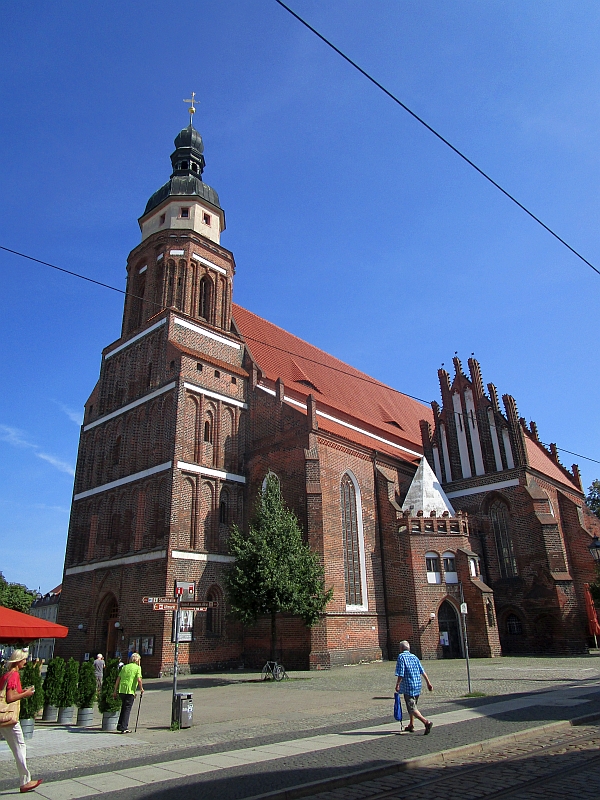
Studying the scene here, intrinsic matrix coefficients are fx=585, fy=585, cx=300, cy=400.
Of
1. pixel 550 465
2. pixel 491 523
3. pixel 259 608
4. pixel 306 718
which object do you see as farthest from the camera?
pixel 550 465

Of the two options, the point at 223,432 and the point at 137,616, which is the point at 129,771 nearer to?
the point at 137,616

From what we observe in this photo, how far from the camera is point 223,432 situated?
1065 inches

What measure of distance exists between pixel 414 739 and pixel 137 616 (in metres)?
16.7

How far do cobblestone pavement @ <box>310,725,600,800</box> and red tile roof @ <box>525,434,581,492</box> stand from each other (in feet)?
89.9

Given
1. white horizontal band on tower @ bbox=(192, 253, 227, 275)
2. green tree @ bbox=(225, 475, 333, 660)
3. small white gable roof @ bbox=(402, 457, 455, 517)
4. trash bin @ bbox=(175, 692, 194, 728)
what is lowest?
trash bin @ bbox=(175, 692, 194, 728)

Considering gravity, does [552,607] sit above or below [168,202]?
below

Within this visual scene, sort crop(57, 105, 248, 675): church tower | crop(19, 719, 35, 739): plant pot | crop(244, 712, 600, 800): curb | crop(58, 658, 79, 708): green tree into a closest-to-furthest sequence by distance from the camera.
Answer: crop(244, 712, 600, 800): curb, crop(19, 719, 35, 739): plant pot, crop(58, 658, 79, 708): green tree, crop(57, 105, 248, 675): church tower

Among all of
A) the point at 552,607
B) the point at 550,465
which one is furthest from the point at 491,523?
the point at 550,465

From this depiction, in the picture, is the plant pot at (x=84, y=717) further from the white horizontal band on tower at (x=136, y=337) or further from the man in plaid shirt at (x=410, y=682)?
the white horizontal band on tower at (x=136, y=337)

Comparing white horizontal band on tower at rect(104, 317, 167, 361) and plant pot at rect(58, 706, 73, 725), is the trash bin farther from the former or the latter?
white horizontal band on tower at rect(104, 317, 167, 361)

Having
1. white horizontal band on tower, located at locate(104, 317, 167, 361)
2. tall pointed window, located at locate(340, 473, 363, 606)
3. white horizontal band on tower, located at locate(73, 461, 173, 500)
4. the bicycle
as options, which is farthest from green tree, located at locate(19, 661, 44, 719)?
white horizontal band on tower, located at locate(104, 317, 167, 361)

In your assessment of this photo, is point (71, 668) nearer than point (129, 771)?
No

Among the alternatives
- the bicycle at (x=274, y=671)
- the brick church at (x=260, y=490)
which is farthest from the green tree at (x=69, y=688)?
the brick church at (x=260, y=490)

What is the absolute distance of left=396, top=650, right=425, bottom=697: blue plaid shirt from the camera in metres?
9.01
